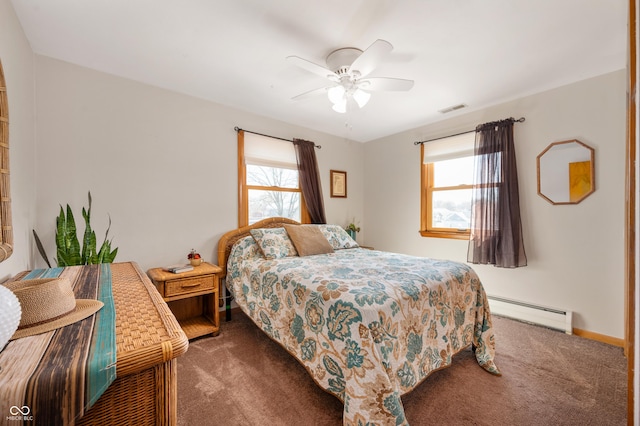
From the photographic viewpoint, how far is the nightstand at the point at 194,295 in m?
2.21

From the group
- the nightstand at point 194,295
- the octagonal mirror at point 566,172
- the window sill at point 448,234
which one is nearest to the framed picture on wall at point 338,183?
the window sill at point 448,234

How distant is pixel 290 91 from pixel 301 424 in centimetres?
276

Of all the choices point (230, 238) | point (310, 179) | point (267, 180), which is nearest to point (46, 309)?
point (230, 238)

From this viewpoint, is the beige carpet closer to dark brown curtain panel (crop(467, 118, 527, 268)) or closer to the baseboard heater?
the baseboard heater

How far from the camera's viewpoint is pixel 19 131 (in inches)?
64.8

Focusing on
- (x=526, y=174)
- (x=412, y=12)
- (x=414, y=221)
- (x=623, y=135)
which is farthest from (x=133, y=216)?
(x=623, y=135)

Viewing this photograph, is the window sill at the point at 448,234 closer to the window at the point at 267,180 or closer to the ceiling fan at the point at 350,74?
the window at the point at 267,180

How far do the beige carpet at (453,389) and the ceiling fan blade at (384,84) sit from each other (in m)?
2.21

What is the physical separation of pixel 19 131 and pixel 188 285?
5.08ft

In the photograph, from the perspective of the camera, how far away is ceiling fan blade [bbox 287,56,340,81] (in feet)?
5.68

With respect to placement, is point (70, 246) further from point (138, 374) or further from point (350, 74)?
point (350, 74)

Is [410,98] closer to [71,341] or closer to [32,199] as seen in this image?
[71,341]

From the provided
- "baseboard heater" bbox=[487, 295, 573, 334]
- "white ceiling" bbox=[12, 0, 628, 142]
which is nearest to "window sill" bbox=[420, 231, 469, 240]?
"baseboard heater" bbox=[487, 295, 573, 334]

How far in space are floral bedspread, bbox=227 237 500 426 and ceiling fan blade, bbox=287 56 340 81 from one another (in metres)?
1.51
